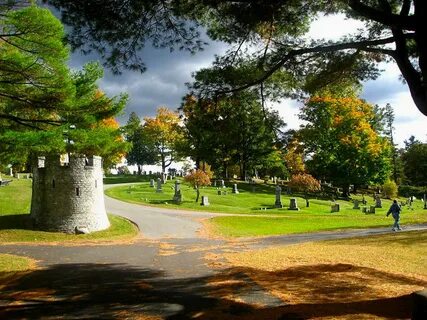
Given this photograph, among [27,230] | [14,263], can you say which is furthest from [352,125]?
[14,263]

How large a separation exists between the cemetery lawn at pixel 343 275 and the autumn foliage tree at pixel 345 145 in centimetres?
4048

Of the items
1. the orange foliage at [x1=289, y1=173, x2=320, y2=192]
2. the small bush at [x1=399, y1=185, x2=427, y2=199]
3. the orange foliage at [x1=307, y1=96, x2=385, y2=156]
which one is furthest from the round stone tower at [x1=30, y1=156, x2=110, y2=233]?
the small bush at [x1=399, y1=185, x2=427, y2=199]

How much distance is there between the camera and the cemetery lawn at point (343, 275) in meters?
8.34

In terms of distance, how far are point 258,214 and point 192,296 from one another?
27086 millimetres

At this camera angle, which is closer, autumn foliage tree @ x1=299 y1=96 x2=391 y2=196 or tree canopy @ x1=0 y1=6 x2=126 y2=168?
tree canopy @ x1=0 y1=6 x2=126 y2=168

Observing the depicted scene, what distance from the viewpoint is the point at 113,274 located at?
1288 cm

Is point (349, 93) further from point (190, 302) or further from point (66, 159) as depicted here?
point (66, 159)

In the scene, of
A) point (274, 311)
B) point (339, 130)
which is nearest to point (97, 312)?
point (274, 311)

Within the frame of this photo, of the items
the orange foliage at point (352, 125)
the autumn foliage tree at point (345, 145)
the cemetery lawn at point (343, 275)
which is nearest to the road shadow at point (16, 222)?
the cemetery lawn at point (343, 275)

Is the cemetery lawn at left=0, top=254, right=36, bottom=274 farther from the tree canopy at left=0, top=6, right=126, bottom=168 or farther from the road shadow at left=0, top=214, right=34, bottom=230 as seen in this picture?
the road shadow at left=0, top=214, right=34, bottom=230

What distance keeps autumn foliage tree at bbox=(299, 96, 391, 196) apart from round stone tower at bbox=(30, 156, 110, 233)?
37.9 m

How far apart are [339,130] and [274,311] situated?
2114 inches

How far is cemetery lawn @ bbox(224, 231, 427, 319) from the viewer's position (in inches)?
328

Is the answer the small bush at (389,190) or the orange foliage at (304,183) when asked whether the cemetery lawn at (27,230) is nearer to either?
the orange foliage at (304,183)
